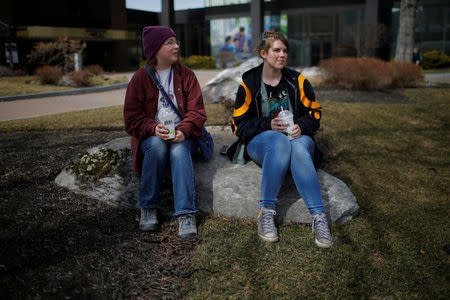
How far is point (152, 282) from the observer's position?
2.34m

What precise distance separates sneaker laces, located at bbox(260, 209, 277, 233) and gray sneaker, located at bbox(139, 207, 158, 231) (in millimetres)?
867

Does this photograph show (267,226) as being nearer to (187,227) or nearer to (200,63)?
(187,227)

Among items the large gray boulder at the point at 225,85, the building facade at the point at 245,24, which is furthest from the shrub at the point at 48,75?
the large gray boulder at the point at 225,85

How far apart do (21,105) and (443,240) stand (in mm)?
9469

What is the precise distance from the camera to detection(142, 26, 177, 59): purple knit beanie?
10.3 ft

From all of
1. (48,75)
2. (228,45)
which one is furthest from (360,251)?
(228,45)

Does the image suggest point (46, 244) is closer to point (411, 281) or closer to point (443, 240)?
point (411, 281)

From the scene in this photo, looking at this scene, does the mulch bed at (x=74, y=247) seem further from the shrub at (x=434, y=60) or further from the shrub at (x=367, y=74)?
the shrub at (x=434, y=60)

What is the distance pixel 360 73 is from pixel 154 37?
839 centimetres

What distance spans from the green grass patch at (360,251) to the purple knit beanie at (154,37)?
156 cm

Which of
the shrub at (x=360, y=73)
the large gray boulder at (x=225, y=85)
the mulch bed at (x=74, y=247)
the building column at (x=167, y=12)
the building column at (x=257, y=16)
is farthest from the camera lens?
the building column at (x=167, y=12)

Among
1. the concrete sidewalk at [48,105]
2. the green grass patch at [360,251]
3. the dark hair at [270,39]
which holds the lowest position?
the green grass patch at [360,251]

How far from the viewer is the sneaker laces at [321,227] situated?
2.76 meters

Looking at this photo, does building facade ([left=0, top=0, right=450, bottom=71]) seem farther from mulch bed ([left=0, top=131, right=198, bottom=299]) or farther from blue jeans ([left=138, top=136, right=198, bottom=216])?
blue jeans ([left=138, top=136, right=198, bottom=216])
